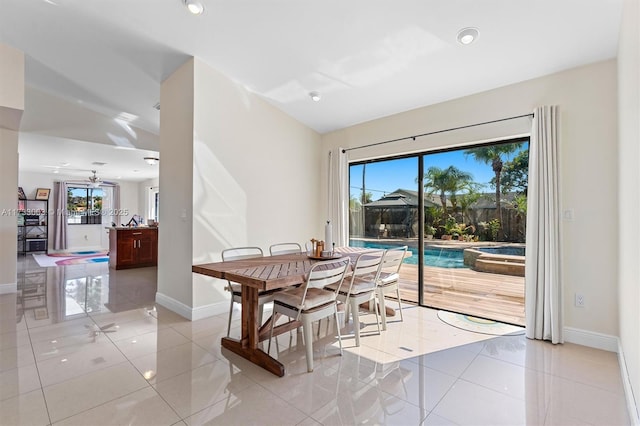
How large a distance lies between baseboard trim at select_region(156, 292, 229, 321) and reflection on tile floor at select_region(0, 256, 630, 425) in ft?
0.38

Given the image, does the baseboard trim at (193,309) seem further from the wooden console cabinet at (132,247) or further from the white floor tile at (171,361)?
the wooden console cabinet at (132,247)

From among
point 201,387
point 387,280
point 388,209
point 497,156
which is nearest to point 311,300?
point 201,387

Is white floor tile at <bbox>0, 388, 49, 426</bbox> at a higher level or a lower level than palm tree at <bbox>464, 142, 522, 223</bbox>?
lower

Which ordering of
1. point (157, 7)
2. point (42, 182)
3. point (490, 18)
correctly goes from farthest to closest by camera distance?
point (42, 182), point (157, 7), point (490, 18)

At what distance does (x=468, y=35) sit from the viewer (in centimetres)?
254

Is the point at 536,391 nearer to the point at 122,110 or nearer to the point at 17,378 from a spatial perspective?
the point at 17,378

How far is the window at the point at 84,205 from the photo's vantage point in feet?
32.7

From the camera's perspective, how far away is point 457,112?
11.8ft

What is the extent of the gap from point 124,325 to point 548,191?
178 inches

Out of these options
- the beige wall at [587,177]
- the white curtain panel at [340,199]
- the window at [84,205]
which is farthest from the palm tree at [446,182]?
the window at [84,205]

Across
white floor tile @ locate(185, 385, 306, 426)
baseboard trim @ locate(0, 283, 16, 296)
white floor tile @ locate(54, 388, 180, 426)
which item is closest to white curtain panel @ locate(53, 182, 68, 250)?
baseboard trim @ locate(0, 283, 16, 296)

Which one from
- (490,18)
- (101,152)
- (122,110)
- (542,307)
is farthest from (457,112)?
(101,152)

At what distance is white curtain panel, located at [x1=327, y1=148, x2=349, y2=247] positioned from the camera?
4691mm

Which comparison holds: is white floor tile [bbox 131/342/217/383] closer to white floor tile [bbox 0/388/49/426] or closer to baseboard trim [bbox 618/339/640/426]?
white floor tile [bbox 0/388/49/426]
